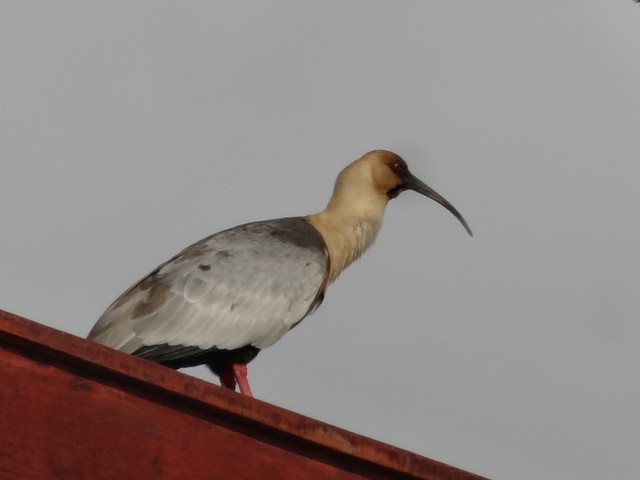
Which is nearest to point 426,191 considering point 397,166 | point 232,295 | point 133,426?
point 397,166

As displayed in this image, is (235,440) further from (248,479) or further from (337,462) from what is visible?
(337,462)

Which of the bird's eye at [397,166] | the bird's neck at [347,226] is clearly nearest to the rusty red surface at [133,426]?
the bird's neck at [347,226]

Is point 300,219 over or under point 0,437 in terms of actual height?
over

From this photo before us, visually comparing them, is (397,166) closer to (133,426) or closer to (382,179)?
(382,179)

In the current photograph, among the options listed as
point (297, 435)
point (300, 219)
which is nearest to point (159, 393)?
point (297, 435)

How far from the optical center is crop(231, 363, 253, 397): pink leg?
7965mm

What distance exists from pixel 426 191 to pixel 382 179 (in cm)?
49

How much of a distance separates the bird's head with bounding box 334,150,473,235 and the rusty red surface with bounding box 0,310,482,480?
5080 millimetres

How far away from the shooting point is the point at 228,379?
815 cm

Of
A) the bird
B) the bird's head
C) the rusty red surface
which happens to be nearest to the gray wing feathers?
the bird

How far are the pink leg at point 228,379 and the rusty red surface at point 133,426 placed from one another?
3.72 meters

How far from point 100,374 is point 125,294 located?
400cm

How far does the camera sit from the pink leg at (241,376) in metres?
7.96

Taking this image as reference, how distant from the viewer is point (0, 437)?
368cm
